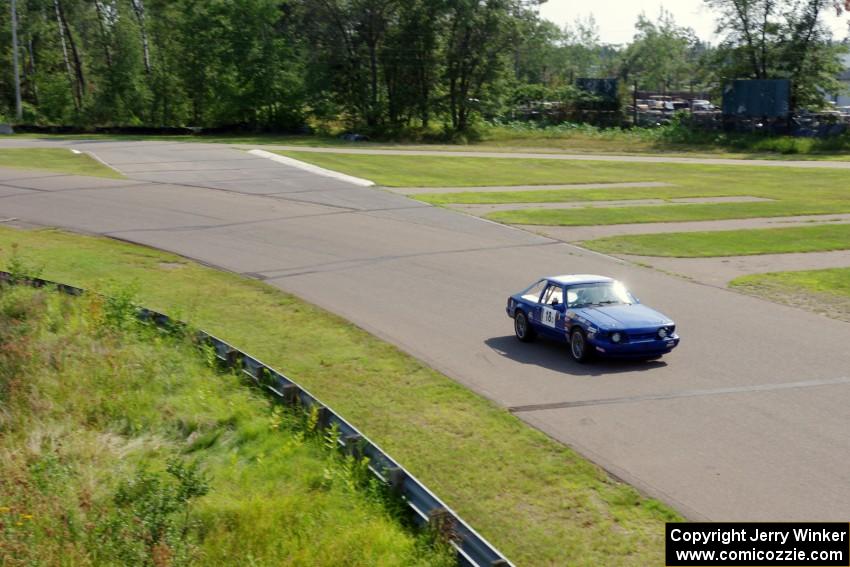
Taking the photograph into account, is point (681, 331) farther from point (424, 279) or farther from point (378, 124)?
point (378, 124)

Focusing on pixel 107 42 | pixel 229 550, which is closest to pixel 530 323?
pixel 229 550

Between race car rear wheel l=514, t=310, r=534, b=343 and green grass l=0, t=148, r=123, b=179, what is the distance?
2900cm

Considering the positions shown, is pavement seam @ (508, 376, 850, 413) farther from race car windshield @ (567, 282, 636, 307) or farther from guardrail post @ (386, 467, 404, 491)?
guardrail post @ (386, 467, 404, 491)

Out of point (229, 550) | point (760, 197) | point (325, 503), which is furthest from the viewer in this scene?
point (760, 197)

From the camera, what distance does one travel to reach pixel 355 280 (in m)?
22.3

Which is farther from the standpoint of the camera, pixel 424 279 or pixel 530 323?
pixel 424 279

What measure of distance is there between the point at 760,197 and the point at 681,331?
25.6m

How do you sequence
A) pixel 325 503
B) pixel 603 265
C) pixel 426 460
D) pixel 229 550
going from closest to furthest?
pixel 229 550
pixel 325 503
pixel 426 460
pixel 603 265

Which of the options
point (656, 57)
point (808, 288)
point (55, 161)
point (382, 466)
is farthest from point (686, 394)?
point (656, 57)

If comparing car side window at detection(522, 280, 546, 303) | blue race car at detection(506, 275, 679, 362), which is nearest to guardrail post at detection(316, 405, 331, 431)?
blue race car at detection(506, 275, 679, 362)

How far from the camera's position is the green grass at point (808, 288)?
20.5 metres

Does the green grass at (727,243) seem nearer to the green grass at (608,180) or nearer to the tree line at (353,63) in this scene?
the green grass at (608,180)

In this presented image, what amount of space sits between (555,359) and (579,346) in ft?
1.95

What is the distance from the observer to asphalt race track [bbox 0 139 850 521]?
11.3 metres
